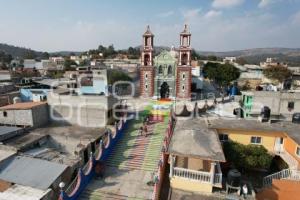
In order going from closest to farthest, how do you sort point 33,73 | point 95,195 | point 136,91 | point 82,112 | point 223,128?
1. point 95,195
2. point 223,128
3. point 82,112
4. point 136,91
5. point 33,73

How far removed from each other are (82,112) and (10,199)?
1203cm

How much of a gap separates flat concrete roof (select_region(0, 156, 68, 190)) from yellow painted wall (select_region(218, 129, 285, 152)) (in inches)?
537

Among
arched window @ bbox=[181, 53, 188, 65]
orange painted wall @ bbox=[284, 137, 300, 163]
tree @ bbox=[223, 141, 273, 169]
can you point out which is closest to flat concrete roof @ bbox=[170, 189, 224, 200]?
tree @ bbox=[223, 141, 273, 169]

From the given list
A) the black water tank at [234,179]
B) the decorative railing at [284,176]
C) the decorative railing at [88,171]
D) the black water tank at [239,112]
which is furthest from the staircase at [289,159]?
the decorative railing at [88,171]

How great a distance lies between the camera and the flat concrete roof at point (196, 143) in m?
14.1

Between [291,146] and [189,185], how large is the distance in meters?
9.80

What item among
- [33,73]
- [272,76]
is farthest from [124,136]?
[33,73]

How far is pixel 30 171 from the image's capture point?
51.1 feet

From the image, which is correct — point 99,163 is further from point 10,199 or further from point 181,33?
point 181,33

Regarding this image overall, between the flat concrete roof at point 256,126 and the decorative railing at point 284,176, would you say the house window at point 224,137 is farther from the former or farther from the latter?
the decorative railing at point 284,176

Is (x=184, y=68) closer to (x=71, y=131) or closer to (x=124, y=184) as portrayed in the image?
(x=71, y=131)

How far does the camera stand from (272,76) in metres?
55.7

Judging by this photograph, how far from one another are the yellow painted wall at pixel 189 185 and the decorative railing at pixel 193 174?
0.24m

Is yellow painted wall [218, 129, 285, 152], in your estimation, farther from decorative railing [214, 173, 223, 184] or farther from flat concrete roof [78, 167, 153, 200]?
flat concrete roof [78, 167, 153, 200]
